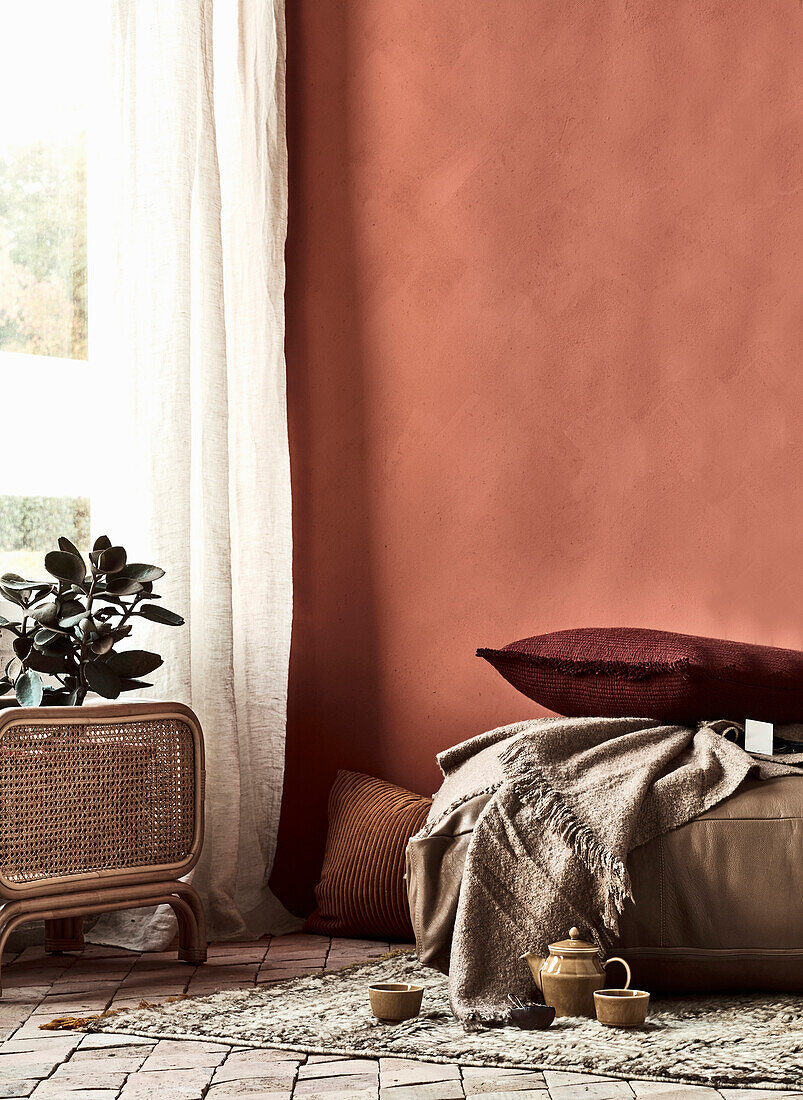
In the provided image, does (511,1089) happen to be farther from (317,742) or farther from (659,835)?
(317,742)

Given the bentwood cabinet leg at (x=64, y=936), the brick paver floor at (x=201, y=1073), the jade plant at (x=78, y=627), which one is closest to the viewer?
the brick paver floor at (x=201, y=1073)

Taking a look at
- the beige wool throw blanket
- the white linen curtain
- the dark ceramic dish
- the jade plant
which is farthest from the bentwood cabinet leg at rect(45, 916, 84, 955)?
the dark ceramic dish

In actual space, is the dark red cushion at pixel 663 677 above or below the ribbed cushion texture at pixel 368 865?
above

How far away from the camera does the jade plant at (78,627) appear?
2.62m

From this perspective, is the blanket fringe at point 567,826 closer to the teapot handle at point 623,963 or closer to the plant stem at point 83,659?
the teapot handle at point 623,963

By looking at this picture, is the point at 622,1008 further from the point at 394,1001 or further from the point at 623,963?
the point at 394,1001

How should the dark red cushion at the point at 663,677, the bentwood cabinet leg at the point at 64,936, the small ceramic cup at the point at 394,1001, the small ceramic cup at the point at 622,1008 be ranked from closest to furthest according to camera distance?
the small ceramic cup at the point at 622,1008 < the small ceramic cup at the point at 394,1001 < the dark red cushion at the point at 663,677 < the bentwood cabinet leg at the point at 64,936

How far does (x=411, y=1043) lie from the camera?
196 centimetres

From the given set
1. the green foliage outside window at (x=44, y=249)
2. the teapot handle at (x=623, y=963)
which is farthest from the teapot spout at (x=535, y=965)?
the green foliage outside window at (x=44, y=249)

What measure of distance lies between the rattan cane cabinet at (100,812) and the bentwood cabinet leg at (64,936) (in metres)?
0.28

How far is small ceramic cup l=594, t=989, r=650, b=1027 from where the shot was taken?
6.37 ft

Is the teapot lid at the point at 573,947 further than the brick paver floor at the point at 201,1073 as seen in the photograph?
Yes

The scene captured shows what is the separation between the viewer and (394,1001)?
6.75ft

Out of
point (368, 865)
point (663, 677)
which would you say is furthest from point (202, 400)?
point (663, 677)
